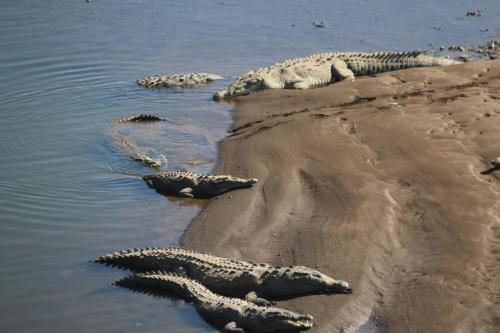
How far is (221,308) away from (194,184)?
283 cm

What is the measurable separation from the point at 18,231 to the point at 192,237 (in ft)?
6.24

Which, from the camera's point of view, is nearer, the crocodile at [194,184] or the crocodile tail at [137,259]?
the crocodile tail at [137,259]

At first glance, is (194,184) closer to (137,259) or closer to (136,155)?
(136,155)

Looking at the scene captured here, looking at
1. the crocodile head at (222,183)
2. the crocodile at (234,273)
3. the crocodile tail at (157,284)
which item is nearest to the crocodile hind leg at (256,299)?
the crocodile at (234,273)

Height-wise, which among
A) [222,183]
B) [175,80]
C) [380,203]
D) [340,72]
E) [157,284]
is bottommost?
[157,284]

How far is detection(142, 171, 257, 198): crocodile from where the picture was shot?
877 cm

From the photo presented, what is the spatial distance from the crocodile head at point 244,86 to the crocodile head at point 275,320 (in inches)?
280

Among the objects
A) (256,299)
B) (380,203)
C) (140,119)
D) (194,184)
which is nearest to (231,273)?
(256,299)

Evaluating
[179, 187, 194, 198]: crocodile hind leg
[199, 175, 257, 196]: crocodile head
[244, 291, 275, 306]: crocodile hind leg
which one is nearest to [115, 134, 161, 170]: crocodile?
[179, 187, 194, 198]: crocodile hind leg

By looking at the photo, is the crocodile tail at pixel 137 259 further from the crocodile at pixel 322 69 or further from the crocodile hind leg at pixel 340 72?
the crocodile hind leg at pixel 340 72

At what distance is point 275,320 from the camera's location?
5.96 m

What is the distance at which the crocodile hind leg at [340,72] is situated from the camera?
1335 centimetres

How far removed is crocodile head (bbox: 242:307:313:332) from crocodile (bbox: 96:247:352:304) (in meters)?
0.44

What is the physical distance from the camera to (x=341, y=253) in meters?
6.94
